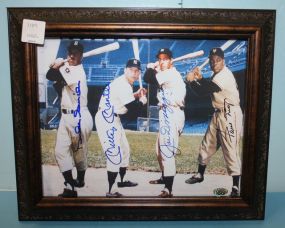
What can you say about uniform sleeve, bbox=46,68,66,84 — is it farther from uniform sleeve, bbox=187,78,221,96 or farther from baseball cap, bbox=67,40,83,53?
uniform sleeve, bbox=187,78,221,96

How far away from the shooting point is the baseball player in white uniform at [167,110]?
893 millimetres

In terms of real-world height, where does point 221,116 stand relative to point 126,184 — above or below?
above

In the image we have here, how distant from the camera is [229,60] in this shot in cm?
89

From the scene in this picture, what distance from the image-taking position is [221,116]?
2.98ft

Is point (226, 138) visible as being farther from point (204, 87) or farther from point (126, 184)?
point (126, 184)

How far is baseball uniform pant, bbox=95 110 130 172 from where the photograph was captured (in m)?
0.91

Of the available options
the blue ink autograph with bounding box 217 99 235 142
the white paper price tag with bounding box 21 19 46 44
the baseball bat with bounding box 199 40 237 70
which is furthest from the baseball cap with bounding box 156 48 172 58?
the white paper price tag with bounding box 21 19 46 44

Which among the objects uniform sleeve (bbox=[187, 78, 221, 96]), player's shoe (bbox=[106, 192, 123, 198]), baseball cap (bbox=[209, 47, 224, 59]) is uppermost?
baseball cap (bbox=[209, 47, 224, 59])

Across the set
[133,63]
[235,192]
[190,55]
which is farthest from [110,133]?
[235,192]

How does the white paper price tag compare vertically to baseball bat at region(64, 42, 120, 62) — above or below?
above

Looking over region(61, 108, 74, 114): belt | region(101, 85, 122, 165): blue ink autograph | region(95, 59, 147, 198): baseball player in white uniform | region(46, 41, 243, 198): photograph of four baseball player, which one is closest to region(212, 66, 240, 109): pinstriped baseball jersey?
region(46, 41, 243, 198): photograph of four baseball player

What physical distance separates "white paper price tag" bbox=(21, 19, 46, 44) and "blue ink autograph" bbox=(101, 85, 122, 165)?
0.26 m
